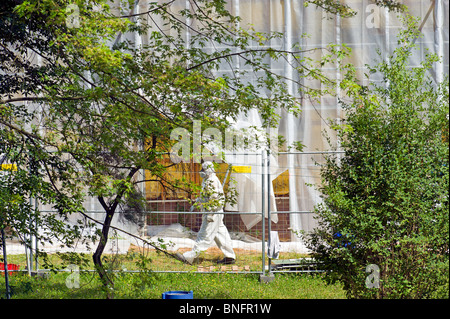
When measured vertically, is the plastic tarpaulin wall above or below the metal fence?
above

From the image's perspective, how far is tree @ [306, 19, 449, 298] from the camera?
200 inches

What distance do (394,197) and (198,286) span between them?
11.7ft

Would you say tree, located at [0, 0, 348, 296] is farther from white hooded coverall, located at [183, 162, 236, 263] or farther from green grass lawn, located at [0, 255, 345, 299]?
white hooded coverall, located at [183, 162, 236, 263]

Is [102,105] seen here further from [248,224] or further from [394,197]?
[248,224]

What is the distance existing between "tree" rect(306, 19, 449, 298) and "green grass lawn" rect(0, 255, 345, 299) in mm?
1507

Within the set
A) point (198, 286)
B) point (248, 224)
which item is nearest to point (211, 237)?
point (248, 224)

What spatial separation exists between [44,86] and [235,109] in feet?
6.66

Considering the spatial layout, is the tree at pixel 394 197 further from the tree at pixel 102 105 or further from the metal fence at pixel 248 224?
the metal fence at pixel 248 224

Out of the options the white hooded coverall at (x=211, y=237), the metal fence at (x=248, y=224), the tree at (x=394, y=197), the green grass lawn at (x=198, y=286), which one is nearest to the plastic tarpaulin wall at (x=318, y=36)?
the metal fence at (x=248, y=224)

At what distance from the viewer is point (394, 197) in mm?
5145

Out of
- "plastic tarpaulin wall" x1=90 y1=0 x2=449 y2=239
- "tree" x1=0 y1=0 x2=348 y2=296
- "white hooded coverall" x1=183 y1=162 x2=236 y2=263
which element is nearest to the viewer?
"tree" x1=0 y1=0 x2=348 y2=296

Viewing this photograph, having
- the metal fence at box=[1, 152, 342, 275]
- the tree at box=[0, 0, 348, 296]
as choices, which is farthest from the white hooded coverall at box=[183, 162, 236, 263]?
the tree at box=[0, 0, 348, 296]

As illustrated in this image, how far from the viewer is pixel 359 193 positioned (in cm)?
536
